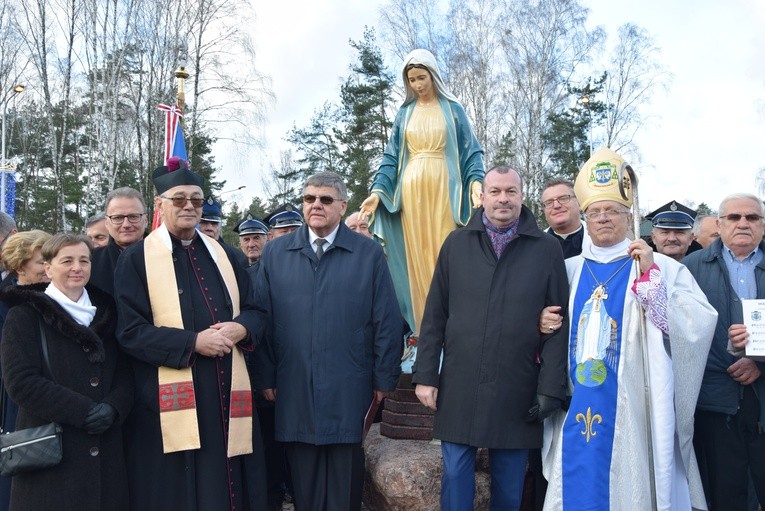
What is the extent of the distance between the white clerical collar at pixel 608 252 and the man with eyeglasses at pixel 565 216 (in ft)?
3.45

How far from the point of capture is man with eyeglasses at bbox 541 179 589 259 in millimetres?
5035

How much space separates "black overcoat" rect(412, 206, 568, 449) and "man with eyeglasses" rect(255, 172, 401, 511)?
12.8 inches

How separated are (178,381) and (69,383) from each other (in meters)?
0.52

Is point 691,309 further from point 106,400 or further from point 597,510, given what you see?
point 106,400

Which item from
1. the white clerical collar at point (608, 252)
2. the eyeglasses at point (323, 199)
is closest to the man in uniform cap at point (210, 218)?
the eyeglasses at point (323, 199)

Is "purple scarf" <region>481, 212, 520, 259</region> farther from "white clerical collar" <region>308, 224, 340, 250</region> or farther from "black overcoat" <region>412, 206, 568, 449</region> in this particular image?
"white clerical collar" <region>308, 224, 340, 250</region>

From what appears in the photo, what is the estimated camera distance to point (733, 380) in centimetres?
405

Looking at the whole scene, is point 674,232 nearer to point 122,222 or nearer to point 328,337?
point 328,337

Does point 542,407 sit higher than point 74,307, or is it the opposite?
point 74,307

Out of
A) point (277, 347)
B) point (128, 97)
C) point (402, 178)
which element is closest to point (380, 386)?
point (277, 347)

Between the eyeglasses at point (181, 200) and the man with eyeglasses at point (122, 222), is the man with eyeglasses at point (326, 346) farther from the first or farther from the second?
the man with eyeglasses at point (122, 222)

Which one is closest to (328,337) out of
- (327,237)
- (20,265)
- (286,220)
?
(327,237)

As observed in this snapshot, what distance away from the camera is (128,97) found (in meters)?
22.9

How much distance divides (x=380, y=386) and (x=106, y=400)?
1464 millimetres
